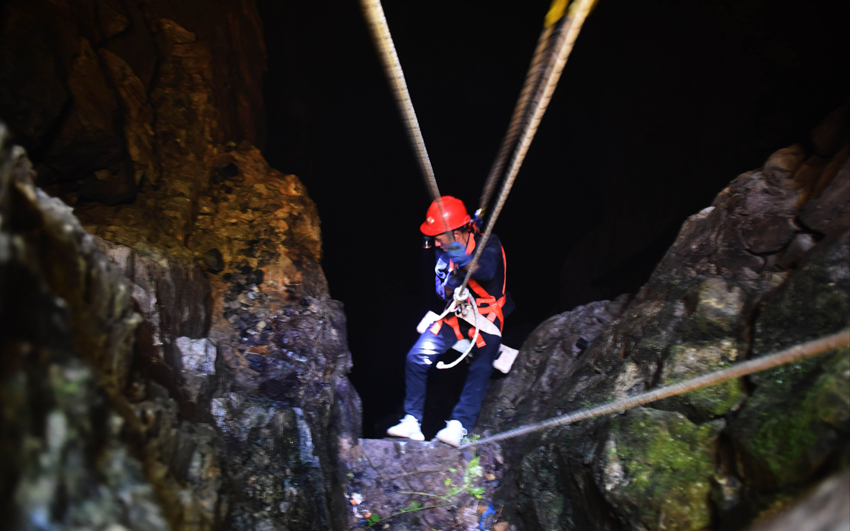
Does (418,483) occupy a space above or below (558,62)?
below

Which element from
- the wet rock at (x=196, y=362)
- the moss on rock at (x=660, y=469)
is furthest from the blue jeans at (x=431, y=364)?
the moss on rock at (x=660, y=469)

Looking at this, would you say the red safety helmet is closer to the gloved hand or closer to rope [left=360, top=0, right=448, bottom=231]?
the gloved hand

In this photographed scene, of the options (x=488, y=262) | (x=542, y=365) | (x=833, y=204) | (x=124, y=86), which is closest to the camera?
(x=833, y=204)

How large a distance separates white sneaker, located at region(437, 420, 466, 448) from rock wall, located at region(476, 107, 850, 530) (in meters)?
0.38

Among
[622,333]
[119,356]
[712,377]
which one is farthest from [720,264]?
[119,356]

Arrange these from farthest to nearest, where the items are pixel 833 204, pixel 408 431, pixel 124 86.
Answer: pixel 408 431, pixel 124 86, pixel 833 204

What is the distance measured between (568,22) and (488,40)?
375 centimetres

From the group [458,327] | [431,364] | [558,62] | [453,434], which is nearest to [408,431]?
[453,434]

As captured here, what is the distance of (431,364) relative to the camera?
3.65 meters

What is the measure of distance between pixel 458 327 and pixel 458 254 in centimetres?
83

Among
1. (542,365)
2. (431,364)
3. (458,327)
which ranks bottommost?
(542,365)

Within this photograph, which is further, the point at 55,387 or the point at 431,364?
the point at 431,364

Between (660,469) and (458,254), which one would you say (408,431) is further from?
(660,469)

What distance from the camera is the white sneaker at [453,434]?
3.36m
